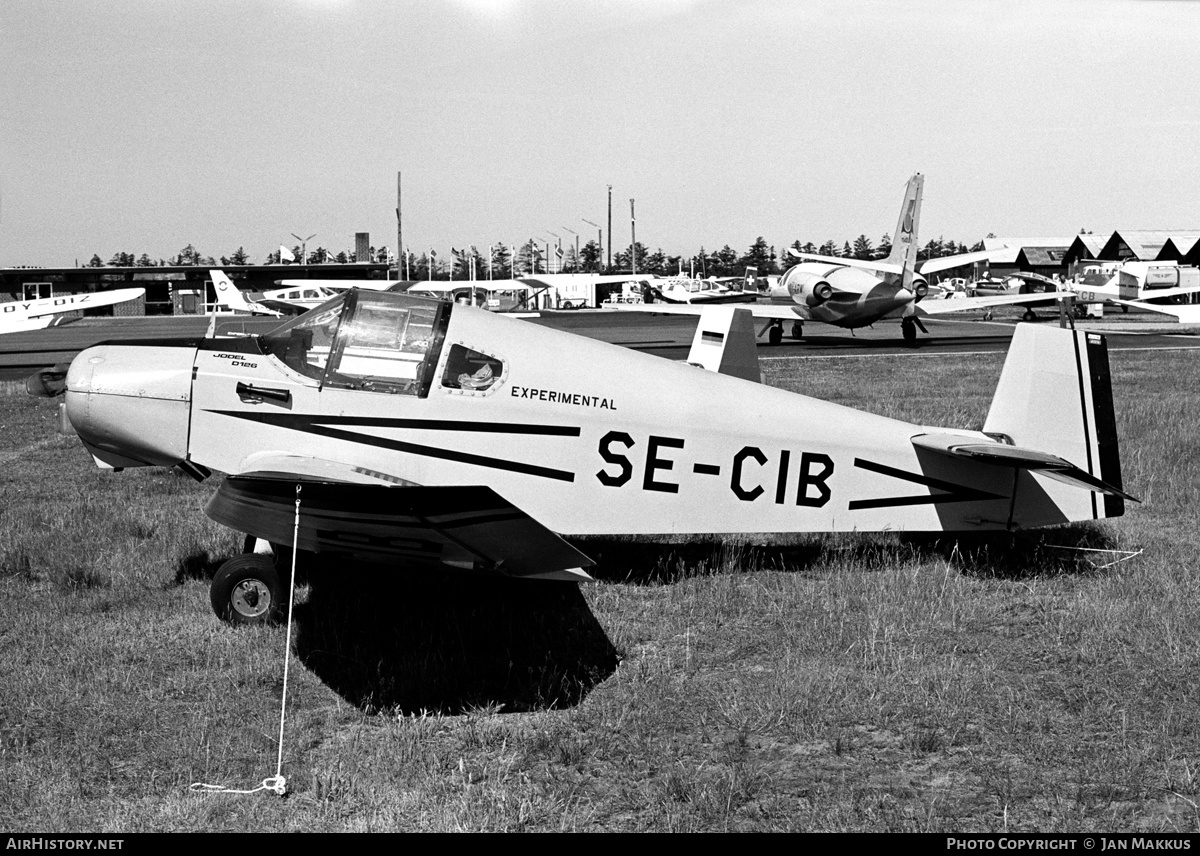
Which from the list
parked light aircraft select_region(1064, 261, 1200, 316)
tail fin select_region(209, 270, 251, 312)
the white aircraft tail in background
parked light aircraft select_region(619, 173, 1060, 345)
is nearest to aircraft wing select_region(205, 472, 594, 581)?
parked light aircraft select_region(619, 173, 1060, 345)

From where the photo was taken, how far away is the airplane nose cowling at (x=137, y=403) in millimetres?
6359

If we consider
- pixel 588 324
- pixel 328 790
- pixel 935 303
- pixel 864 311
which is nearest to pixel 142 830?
pixel 328 790

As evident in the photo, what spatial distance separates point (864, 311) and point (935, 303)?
18.5 feet

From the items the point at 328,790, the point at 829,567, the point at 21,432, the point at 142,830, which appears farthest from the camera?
the point at 21,432

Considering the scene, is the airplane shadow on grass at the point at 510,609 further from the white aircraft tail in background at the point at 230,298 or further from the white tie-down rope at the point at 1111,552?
the white aircraft tail in background at the point at 230,298

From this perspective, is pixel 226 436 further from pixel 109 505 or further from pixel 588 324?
pixel 588 324

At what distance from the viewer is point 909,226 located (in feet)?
105

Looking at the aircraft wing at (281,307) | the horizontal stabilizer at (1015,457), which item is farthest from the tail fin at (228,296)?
the horizontal stabilizer at (1015,457)

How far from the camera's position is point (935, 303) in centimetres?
3528

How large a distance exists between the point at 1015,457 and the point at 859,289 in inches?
986

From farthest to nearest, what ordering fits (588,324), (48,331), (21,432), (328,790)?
1. (48,331)
2. (588,324)
3. (21,432)
4. (328,790)

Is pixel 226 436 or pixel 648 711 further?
pixel 226 436

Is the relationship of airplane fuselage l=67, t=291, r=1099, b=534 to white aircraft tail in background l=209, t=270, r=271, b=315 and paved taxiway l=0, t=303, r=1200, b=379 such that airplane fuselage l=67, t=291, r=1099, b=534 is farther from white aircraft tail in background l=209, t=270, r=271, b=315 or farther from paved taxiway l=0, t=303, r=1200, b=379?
white aircraft tail in background l=209, t=270, r=271, b=315

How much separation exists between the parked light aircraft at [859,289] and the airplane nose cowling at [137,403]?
24348 millimetres
